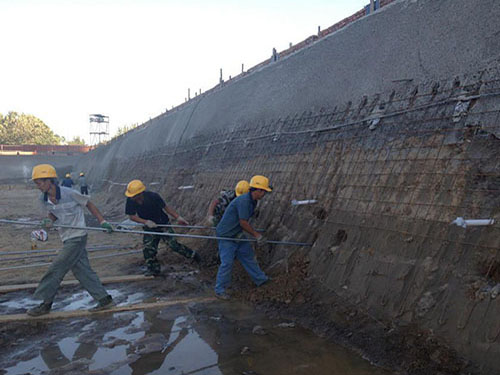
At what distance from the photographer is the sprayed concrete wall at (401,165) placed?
135 inches

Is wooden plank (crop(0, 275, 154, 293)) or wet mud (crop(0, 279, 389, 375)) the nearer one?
wet mud (crop(0, 279, 389, 375))

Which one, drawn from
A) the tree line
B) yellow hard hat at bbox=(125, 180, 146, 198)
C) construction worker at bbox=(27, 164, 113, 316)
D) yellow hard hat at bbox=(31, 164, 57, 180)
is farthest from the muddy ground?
the tree line

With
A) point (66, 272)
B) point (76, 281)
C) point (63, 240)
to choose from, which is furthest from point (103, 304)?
point (76, 281)

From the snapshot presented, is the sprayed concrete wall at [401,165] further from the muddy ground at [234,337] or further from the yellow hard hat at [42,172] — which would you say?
the yellow hard hat at [42,172]

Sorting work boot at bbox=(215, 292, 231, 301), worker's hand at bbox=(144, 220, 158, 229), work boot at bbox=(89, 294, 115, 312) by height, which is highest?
worker's hand at bbox=(144, 220, 158, 229)

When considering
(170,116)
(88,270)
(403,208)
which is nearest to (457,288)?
(403,208)

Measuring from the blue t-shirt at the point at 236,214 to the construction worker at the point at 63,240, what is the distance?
4.73 feet

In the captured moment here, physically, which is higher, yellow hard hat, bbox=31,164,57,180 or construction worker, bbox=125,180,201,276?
yellow hard hat, bbox=31,164,57,180

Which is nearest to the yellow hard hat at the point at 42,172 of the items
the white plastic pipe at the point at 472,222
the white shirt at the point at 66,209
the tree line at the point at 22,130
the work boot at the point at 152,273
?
the white shirt at the point at 66,209

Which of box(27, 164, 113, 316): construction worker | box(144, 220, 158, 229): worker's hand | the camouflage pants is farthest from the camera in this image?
the camouflage pants

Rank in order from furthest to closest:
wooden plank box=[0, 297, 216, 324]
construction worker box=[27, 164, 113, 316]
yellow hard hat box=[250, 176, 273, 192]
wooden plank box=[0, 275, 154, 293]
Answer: wooden plank box=[0, 275, 154, 293]
yellow hard hat box=[250, 176, 273, 192]
construction worker box=[27, 164, 113, 316]
wooden plank box=[0, 297, 216, 324]

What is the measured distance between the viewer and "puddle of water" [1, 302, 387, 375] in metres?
3.43

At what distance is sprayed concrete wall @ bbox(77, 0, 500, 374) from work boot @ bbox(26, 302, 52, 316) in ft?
9.32

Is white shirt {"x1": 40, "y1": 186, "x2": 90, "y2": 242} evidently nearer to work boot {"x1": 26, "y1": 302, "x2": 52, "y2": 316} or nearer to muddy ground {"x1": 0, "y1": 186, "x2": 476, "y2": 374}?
work boot {"x1": 26, "y1": 302, "x2": 52, "y2": 316}
